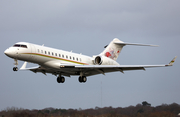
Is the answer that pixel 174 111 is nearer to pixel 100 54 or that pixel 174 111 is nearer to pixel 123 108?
pixel 123 108

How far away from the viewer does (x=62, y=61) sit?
3131 centimetres

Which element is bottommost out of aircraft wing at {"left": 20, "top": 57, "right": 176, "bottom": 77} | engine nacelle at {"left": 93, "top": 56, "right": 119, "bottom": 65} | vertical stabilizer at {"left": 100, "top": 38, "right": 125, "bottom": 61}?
aircraft wing at {"left": 20, "top": 57, "right": 176, "bottom": 77}

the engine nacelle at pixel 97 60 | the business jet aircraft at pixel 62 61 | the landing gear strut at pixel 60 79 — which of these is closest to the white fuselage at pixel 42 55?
the business jet aircraft at pixel 62 61

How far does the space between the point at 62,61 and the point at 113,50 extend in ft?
28.3

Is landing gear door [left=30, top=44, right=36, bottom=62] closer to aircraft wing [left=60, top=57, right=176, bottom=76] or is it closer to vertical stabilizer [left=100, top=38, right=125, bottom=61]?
aircraft wing [left=60, top=57, right=176, bottom=76]

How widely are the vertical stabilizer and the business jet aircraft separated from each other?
0.51 ft

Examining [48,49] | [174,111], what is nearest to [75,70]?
[48,49]

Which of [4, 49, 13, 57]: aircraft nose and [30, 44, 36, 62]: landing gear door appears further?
[30, 44, 36, 62]: landing gear door

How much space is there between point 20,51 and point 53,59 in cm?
329

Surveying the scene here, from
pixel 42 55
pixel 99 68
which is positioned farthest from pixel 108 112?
pixel 42 55

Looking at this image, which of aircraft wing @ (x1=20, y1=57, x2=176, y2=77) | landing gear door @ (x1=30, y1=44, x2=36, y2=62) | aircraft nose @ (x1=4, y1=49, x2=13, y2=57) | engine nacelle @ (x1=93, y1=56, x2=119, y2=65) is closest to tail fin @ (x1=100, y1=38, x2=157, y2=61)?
engine nacelle @ (x1=93, y1=56, x2=119, y2=65)

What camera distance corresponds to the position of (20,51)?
28625 millimetres

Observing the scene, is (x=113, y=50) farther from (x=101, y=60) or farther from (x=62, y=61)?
(x=62, y=61)

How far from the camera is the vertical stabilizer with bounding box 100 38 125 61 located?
37.5 meters
